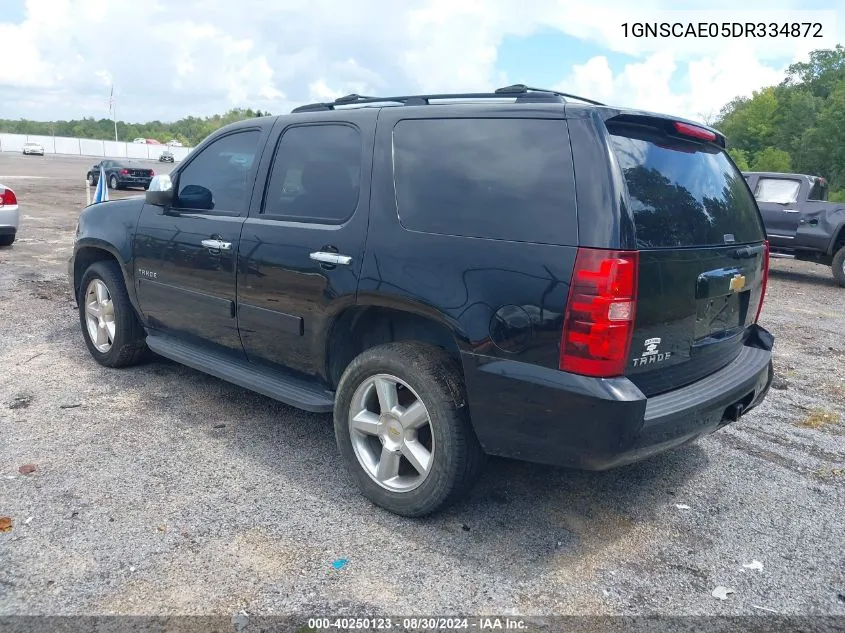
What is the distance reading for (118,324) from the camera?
515 centimetres

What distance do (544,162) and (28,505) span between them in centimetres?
283

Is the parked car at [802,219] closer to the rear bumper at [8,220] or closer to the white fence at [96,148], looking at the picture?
the rear bumper at [8,220]

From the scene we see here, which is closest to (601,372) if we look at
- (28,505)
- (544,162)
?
(544,162)

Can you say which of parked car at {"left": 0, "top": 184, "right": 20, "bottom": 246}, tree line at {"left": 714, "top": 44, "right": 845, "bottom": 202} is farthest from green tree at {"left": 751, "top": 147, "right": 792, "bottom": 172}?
parked car at {"left": 0, "top": 184, "right": 20, "bottom": 246}

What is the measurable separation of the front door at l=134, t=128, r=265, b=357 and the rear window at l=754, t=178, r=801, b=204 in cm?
1066

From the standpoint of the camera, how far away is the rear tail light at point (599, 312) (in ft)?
8.81

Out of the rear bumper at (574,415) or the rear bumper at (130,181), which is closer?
the rear bumper at (574,415)

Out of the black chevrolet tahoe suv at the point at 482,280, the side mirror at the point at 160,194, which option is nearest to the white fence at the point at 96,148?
the side mirror at the point at 160,194

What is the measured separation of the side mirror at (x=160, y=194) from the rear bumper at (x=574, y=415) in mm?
2600

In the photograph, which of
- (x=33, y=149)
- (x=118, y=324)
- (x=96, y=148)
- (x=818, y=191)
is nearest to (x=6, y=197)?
(x=118, y=324)

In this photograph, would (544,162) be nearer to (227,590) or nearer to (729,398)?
(729,398)

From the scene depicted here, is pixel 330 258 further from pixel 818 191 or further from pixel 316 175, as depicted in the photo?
pixel 818 191

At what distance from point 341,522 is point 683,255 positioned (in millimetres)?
1932

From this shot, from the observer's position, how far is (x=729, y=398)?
3270 millimetres
